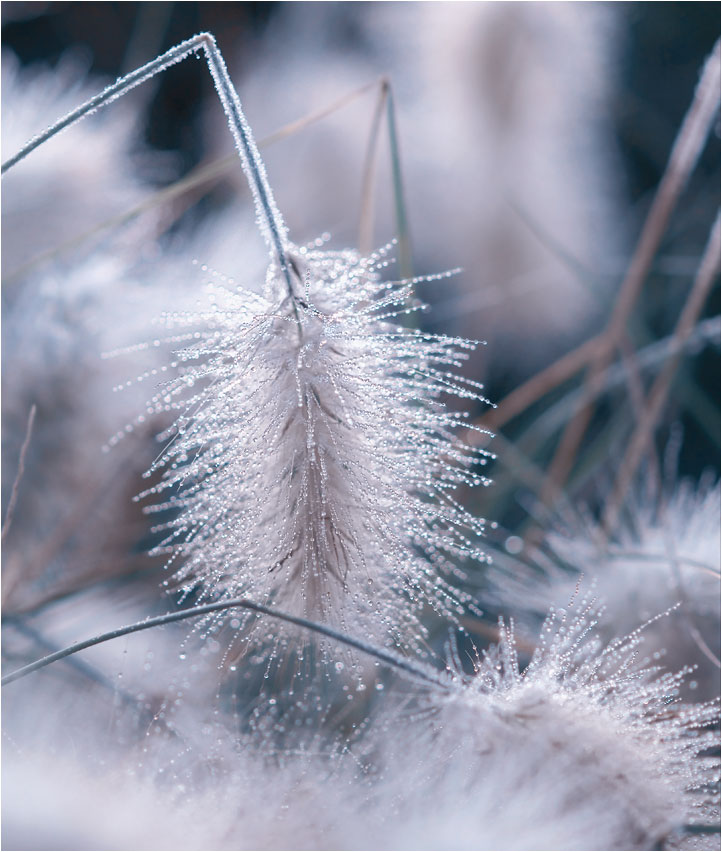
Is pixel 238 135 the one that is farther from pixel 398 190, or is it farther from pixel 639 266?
pixel 639 266

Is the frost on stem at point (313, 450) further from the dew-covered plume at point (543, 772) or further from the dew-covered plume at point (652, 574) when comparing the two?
the dew-covered plume at point (652, 574)

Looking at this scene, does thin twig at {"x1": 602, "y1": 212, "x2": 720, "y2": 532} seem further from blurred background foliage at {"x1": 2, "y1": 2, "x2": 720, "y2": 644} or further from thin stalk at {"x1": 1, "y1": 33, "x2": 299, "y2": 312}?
thin stalk at {"x1": 1, "y1": 33, "x2": 299, "y2": 312}

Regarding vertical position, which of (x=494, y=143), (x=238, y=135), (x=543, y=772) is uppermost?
(x=494, y=143)

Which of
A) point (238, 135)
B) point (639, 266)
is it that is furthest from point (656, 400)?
point (238, 135)

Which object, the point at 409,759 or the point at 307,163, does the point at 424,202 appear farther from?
the point at 409,759

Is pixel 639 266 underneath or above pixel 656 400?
above

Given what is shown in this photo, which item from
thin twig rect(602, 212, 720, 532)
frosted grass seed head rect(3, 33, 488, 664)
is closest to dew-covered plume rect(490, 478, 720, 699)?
thin twig rect(602, 212, 720, 532)

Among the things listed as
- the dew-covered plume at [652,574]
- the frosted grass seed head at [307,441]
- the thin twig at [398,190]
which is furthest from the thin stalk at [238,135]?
the dew-covered plume at [652,574]
